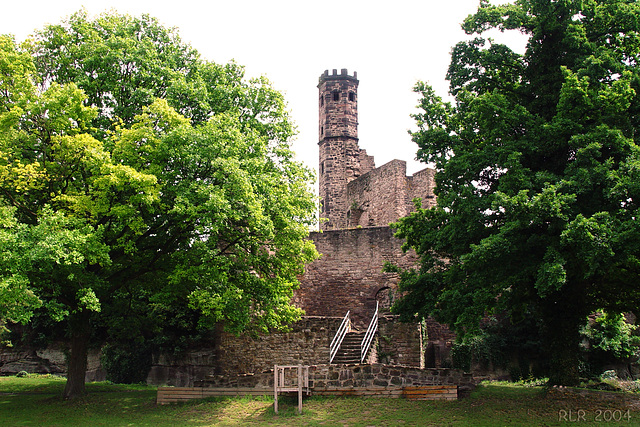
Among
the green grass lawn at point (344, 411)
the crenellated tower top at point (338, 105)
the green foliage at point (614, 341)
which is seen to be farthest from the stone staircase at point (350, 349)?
the crenellated tower top at point (338, 105)

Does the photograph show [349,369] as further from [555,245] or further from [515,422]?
[555,245]

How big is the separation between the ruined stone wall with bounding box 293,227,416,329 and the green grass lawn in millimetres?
7764

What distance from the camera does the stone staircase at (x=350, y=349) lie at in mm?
17156

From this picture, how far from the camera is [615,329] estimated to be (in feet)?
62.5

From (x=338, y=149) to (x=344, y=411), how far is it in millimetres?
22332

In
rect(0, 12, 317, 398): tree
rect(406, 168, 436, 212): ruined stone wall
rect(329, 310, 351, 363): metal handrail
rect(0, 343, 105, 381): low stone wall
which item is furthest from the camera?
rect(406, 168, 436, 212): ruined stone wall

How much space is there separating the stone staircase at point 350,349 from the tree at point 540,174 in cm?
347

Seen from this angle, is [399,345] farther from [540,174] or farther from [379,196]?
[379,196]

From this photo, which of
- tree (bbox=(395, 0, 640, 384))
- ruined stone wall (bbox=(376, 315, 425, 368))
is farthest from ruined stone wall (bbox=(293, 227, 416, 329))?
tree (bbox=(395, 0, 640, 384))

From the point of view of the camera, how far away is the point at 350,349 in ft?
58.1

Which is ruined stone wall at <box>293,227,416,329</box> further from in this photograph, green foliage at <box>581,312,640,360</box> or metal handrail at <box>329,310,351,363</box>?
green foliage at <box>581,312,640,360</box>

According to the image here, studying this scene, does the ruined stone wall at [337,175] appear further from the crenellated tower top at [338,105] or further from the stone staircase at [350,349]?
the stone staircase at [350,349]

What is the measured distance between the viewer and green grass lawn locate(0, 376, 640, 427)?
11688 mm

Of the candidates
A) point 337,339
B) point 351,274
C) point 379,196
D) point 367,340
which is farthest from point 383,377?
point 379,196
